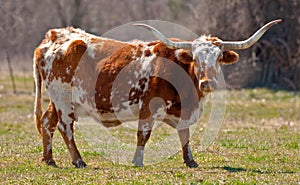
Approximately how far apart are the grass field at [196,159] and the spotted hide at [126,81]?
21.6 inches

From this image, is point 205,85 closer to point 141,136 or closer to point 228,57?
point 228,57

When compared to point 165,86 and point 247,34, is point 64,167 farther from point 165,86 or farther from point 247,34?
point 247,34

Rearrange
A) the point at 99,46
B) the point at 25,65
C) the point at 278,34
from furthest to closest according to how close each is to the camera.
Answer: the point at 25,65 < the point at 278,34 < the point at 99,46

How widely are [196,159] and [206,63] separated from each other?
215 centimetres

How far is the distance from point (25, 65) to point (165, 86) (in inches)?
1208

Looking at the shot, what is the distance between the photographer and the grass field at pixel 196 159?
9.53 meters

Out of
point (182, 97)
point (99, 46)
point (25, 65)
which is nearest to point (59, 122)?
point (99, 46)

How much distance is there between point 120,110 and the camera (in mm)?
11414

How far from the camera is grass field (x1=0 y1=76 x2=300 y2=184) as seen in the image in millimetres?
9534

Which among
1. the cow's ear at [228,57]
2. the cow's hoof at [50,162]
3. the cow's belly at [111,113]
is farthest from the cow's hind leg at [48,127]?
the cow's ear at [228,57]

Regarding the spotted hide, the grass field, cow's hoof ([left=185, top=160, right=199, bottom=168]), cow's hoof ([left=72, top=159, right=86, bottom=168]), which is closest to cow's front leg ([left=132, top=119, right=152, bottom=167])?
the spotted hide

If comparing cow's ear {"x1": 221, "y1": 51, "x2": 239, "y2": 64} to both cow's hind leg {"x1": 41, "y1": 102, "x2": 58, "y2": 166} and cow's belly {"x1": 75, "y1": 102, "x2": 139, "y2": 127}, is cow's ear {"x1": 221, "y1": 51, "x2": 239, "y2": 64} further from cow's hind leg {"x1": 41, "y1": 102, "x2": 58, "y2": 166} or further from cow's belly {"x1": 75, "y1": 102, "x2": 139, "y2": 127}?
cow's hind leg {"x1": 41, "y1": 102, "x2": 58, "y2": 166}

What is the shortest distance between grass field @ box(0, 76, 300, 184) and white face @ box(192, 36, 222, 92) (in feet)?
4.69

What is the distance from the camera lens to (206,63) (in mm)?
10688
